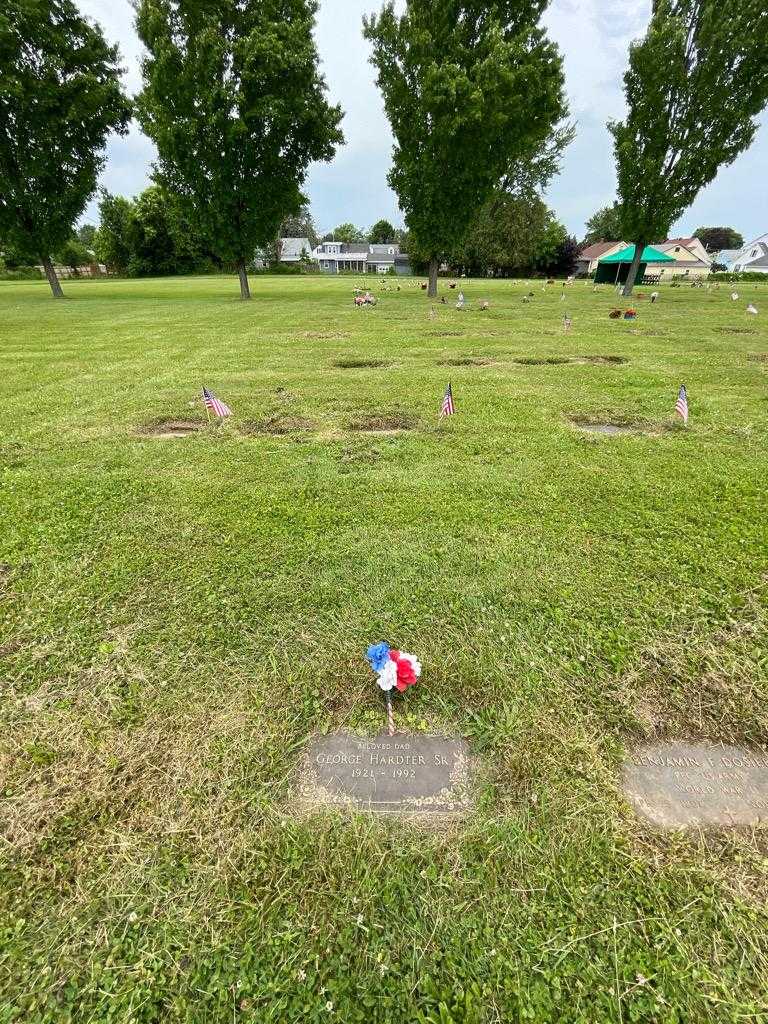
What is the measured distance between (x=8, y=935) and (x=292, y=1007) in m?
0.91

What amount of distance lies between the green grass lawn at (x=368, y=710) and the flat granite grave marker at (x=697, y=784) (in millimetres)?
66

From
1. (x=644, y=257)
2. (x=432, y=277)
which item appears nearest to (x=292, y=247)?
(x=644, y=257)

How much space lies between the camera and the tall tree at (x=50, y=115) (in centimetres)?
1788

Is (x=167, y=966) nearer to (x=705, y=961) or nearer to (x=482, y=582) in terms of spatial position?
(x=705, y=961)

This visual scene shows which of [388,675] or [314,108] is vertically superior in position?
[314,108]

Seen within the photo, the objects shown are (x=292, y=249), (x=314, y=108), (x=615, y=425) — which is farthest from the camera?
(x=292, y=249)

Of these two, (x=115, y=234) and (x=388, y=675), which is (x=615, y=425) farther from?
(x=115, y=234)

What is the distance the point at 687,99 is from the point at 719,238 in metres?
107

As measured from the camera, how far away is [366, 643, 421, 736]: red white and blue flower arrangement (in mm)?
1964

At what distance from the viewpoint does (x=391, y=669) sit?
77.7 inches

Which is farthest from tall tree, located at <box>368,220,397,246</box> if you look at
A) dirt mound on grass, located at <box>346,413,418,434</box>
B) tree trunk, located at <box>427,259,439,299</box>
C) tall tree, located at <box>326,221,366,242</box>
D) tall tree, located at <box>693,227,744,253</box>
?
dirt mound on grass, located at <box>346,413,418,434</box>

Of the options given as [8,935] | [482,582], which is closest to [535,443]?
[482,582]

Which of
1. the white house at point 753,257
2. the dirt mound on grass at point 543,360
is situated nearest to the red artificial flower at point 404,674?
the dirt mound on grass at point 543,360

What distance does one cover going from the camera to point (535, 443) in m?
4.91
